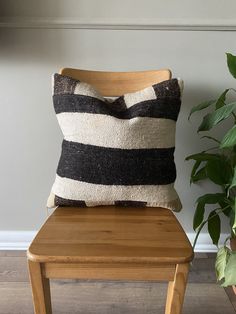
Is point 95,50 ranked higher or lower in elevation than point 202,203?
higher

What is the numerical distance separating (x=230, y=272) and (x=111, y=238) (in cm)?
36

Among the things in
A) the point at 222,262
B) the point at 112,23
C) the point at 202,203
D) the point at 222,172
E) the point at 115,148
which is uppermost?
the point at 112,23

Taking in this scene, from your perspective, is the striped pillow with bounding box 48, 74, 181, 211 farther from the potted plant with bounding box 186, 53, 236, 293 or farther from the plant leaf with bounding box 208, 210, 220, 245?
the plant leaf with bounding box 208, 210, 220, 245

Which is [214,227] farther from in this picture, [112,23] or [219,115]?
[112,23]

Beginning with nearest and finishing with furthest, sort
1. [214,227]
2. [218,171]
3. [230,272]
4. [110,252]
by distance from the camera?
[110,252] → [230,272] → [218,171] → [214,227]

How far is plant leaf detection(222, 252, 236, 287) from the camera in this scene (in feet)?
2.90

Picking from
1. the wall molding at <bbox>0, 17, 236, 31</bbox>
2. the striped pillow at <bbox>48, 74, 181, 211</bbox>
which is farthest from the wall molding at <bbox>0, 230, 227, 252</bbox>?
the wall molding at <bbox>0, 17, 236, 31</bbox>

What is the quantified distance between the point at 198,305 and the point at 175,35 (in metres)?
0.94

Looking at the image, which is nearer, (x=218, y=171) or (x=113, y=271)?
(x=113, y=271)

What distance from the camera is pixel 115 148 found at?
922mm

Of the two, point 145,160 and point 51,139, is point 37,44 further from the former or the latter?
point 145,160

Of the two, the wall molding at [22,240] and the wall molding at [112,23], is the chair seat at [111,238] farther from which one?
the wall molding at [112,23]

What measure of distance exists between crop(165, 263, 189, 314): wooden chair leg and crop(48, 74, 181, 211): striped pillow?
23cm

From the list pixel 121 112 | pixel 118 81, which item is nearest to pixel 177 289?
pixel 121 112
